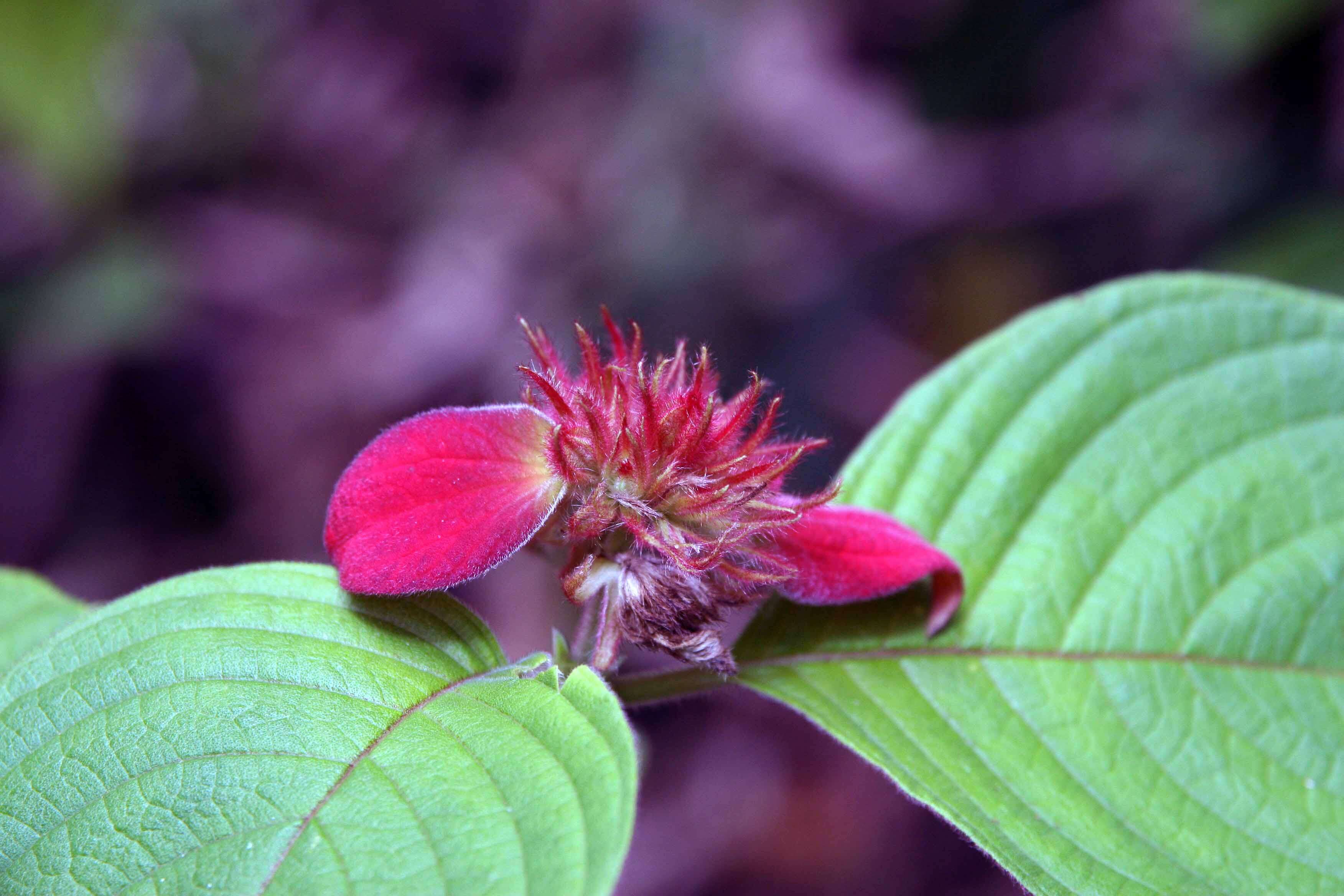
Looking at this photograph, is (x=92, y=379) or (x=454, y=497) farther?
(x=92, y=379)

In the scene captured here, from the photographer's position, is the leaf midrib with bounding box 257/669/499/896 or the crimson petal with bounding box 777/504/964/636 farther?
the crimson petal with bounding box 777/504/964/636

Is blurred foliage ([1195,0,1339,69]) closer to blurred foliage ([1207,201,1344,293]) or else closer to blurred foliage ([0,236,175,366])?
blurred foliage ([1207,201,1344,293])

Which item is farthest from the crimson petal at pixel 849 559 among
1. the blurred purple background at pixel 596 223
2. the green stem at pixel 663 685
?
the blurred purple background at pixel 596 223

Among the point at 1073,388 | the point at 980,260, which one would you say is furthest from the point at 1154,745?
the point at 980,260

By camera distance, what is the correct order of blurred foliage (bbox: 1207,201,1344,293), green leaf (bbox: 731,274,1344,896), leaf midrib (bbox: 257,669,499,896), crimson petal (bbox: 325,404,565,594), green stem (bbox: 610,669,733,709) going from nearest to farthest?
leaf midrib (bbox: 257,669,499,896), crimson petal (bbox: 325,404,565,594), green leaf (bbox: 731,274,1344,896), green stem (bbox: 610,669,733,709), blurred foliage (bbox: 1207,201,1344,293)

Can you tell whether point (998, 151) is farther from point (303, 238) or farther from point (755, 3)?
point (303, 238)

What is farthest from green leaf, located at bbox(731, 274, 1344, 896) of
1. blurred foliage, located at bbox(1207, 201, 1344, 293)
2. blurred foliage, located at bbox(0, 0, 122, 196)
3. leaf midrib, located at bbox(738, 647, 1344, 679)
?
blurred foliage, located at bbox(0, 0, 122, 196)

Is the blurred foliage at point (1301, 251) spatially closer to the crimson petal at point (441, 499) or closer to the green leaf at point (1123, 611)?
the green leaf at point (1123, 611)
